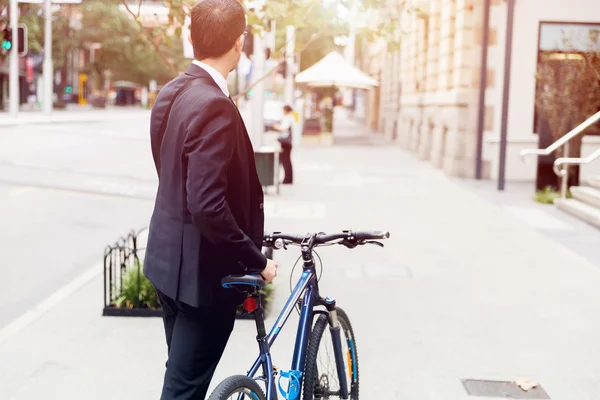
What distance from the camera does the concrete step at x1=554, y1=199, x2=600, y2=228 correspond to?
12.7 meters

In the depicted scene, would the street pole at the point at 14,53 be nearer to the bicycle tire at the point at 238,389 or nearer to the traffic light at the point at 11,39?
the traffic light at the point at 11,39

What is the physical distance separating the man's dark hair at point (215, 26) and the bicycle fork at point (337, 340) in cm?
126

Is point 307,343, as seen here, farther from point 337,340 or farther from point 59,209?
point 59,209

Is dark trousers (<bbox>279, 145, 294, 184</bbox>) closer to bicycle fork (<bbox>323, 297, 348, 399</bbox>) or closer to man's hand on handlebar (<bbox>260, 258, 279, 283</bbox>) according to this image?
bicycle fork (<bbox>323, 297, 348, 399</bbox>)

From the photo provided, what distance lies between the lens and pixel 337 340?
3.99 meters

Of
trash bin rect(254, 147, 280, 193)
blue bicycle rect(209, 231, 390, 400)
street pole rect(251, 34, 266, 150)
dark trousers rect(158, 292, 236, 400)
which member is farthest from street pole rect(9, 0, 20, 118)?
dark trousers rect(158, 292, 236, 400)

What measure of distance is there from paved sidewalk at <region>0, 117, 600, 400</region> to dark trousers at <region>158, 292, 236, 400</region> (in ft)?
6.05

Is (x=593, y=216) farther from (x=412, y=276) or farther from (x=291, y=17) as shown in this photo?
(x=291, y=17)

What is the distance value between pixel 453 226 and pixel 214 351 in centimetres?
904

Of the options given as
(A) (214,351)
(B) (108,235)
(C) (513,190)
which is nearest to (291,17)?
(B) (108,235)

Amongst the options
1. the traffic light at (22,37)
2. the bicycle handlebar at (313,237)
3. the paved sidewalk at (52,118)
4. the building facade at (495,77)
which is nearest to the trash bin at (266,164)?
the building facade at (495,77)

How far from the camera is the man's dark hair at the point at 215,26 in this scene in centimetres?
312

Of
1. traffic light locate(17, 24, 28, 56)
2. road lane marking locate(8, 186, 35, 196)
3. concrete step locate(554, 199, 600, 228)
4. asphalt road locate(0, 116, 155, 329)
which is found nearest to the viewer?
asphalt road locate(0, 116, 155, 329)

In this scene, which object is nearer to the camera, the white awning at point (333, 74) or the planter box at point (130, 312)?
the planter box at point (130, 312)
